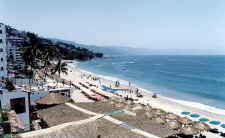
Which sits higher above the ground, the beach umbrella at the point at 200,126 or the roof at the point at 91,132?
the roof at the point at 91,132

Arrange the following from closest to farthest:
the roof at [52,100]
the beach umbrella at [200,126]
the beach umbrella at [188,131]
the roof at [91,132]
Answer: the roof at [91,132] → the beach umbrella at [188,131] → the beach umbrella at [200,126] → the roof at [52,100]

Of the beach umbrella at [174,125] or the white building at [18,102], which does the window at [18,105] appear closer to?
the white building at [18,102]

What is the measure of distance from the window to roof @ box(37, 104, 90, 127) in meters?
1.90

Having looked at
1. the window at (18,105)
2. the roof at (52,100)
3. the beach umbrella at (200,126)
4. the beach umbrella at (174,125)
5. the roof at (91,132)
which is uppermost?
the window at (18,105)

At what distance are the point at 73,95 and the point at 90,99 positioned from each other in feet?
10.1

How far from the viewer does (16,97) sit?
496 inches

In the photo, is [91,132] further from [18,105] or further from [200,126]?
[200,126]

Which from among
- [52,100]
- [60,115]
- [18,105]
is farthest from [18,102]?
[52,100]

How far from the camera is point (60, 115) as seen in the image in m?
14.5

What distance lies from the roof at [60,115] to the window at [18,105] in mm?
1901

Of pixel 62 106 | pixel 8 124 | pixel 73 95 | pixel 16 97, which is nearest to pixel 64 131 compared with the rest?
pixel 8 124

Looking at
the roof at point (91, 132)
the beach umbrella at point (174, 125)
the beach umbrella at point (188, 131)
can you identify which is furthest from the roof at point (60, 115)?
the beach umbrella at point (188, 131)

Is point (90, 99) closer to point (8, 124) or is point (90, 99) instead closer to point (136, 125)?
point (136, 125)

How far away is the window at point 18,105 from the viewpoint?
1262cm
